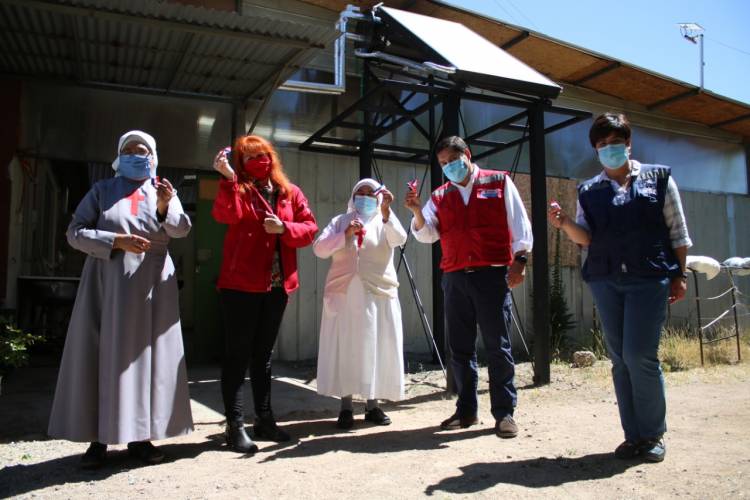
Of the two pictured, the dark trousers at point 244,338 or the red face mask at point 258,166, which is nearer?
the dark trousers at point 244,338

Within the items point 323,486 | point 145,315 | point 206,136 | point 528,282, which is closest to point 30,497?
point 145,315

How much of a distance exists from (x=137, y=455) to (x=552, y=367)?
507 cm

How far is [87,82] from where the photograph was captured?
22.0ft

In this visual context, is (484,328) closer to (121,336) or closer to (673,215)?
(673,215)

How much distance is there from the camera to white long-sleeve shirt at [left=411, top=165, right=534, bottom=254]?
13.0ft

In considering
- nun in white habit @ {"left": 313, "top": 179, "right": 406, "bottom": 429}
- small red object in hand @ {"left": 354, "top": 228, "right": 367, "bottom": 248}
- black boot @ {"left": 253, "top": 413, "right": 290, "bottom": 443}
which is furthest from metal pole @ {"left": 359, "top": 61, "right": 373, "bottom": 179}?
black boot @ {"left": 253, "top": 413, "right": 290, "bottom": 443}

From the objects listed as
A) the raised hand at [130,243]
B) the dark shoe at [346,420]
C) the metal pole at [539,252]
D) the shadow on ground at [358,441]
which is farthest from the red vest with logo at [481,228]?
the metal pole at [539,252]

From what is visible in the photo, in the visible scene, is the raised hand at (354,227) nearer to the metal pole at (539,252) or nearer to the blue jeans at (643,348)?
the blue jeans at (643,348)

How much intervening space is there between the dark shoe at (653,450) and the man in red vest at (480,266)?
0.82 metres

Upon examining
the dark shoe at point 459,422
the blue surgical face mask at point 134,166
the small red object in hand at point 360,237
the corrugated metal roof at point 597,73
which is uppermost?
the corrugated metal roof at point 597,73

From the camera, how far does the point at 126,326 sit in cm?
331

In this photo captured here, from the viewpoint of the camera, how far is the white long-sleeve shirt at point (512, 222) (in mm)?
3951

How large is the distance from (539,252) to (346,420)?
9.33 ft

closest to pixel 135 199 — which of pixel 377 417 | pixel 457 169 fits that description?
pixel 457 169
